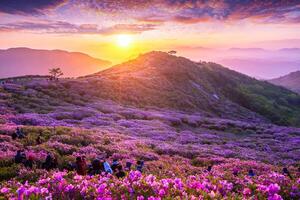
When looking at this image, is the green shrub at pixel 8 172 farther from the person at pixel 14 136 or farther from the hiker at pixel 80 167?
the person at pixel 14 136

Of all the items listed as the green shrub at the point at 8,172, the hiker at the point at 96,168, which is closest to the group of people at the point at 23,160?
the green shrub at the point at 8,172

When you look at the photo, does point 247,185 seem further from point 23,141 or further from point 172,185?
point 23,141

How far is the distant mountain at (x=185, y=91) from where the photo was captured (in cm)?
6519

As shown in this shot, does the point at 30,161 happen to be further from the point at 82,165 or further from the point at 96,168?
the point at 96,168

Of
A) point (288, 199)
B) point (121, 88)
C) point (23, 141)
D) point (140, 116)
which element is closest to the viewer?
point (288, 199)

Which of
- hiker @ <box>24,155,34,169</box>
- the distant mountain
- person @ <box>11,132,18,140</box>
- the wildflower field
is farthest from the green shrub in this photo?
the distant mountain

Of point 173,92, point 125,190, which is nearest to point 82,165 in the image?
point 125,190

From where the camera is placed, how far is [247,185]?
1066 centimetres

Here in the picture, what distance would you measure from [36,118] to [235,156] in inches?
741

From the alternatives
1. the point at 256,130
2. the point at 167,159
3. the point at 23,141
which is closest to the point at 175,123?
the point at 256,130

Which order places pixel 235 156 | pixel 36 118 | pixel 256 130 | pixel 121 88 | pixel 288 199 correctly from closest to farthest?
pixel 288 199 < pixel 235 156 < pixel 36 118 < pixel 256 130 < pixel 121 88

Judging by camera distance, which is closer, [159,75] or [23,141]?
[23,141]

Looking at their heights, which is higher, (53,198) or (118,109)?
(53,198)

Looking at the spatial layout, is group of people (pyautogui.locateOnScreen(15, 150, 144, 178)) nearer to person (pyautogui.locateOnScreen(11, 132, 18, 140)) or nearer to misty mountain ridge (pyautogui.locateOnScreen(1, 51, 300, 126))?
person (pyautogui.locateOnScreen(11, 132, 18, 140))
